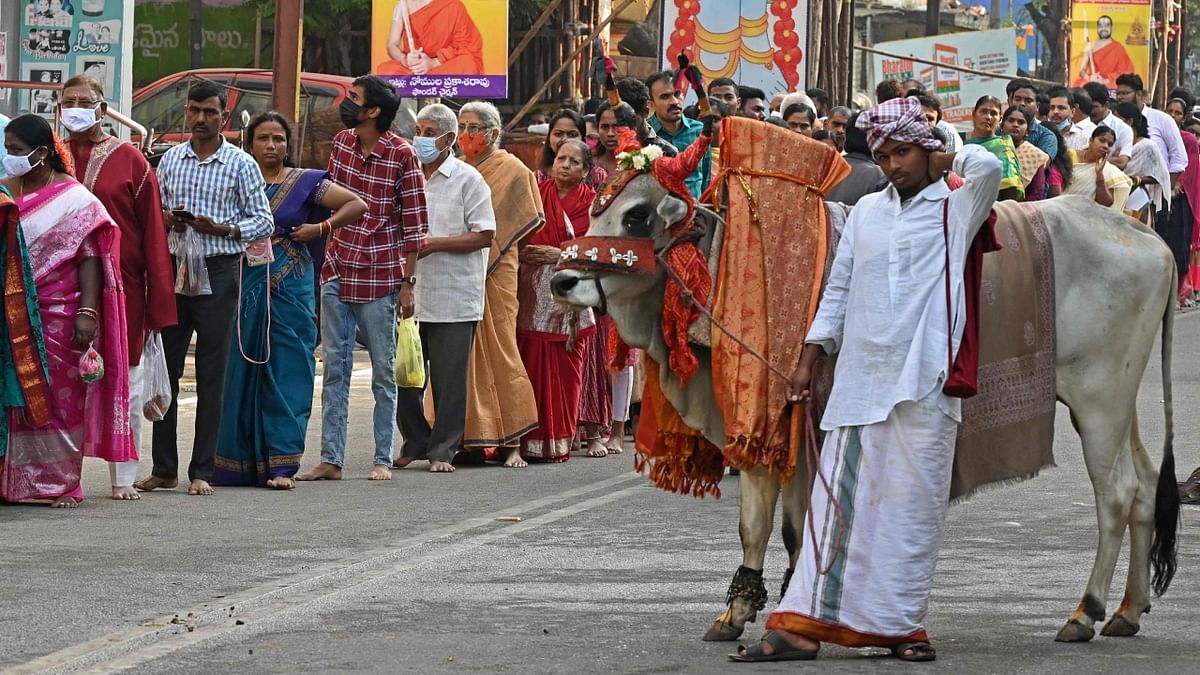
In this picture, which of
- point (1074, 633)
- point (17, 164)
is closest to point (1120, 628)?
point (1074, 633)

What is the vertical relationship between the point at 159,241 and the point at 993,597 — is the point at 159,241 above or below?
above

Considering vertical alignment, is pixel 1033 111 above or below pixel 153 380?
above

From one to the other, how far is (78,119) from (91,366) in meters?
1.22

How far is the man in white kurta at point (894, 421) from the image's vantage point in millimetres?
6605

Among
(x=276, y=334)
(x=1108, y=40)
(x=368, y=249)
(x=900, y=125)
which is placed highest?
(x=1108, y=40)

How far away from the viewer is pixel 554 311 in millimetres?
12945

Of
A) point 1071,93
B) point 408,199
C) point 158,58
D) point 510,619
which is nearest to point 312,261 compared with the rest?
point 408,199

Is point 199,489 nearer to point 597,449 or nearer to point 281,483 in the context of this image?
point 281,483

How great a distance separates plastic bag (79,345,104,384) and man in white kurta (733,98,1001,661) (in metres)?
4.41

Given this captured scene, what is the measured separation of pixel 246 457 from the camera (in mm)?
11312

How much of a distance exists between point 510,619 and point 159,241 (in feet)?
12.6

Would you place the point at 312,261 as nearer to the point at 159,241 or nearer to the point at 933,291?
the point at 159,241

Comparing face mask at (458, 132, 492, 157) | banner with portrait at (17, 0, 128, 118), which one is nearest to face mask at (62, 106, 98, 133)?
face mask at (458, 132, 492, 157)

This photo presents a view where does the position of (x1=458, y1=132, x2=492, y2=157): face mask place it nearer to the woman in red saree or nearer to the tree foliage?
the woman in red saree
